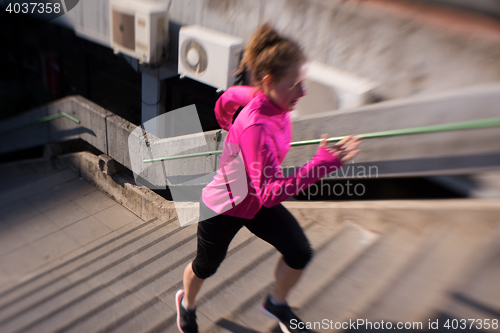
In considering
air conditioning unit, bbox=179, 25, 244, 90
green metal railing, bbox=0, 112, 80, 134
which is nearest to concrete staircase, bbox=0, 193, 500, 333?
air conditioning unit, bbox=179, 25, 244, 90

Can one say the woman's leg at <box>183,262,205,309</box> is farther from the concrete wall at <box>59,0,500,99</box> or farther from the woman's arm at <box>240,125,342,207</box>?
the concrete wall at <box>59,0,500,99</box>

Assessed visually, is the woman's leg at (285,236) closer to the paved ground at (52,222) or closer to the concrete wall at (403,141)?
the concrete wall at (403,141)

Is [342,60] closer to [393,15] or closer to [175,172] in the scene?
[393,15]

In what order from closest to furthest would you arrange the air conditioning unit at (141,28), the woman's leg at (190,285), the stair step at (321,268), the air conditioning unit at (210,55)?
the woman's leg at (190,285)
the stair step at (321,268)
the air conditioning unit at (210,55)
the air conditioning unit at (141,28)

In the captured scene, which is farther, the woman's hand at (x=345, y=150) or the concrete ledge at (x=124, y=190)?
the concrete ledge at (x=124, y=190)

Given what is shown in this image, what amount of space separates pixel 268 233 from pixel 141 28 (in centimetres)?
615

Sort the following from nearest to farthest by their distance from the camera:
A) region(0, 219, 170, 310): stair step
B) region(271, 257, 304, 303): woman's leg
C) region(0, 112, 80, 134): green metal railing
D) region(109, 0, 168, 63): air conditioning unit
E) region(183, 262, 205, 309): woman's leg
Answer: region(271, 257, 304, 303): woman's leg, region(183, 262, 205, 309): woman's leg, region(0, 219, 170, 310): stair step, region(0, 112, 80, 134): green metal railing, region(109, 0, 168, 63): air conditioning unit

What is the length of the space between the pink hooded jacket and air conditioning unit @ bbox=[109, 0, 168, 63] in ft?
18.5

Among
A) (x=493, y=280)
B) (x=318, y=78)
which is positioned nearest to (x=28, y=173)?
(x=318, y=78)

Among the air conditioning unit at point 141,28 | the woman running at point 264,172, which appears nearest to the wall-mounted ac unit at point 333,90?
the woman running at point 264,172

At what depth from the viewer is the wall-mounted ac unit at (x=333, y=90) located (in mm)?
4672

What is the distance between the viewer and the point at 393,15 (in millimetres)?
4578

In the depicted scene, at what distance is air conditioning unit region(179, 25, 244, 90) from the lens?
6.20 metres

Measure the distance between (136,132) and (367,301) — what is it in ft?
11.6
